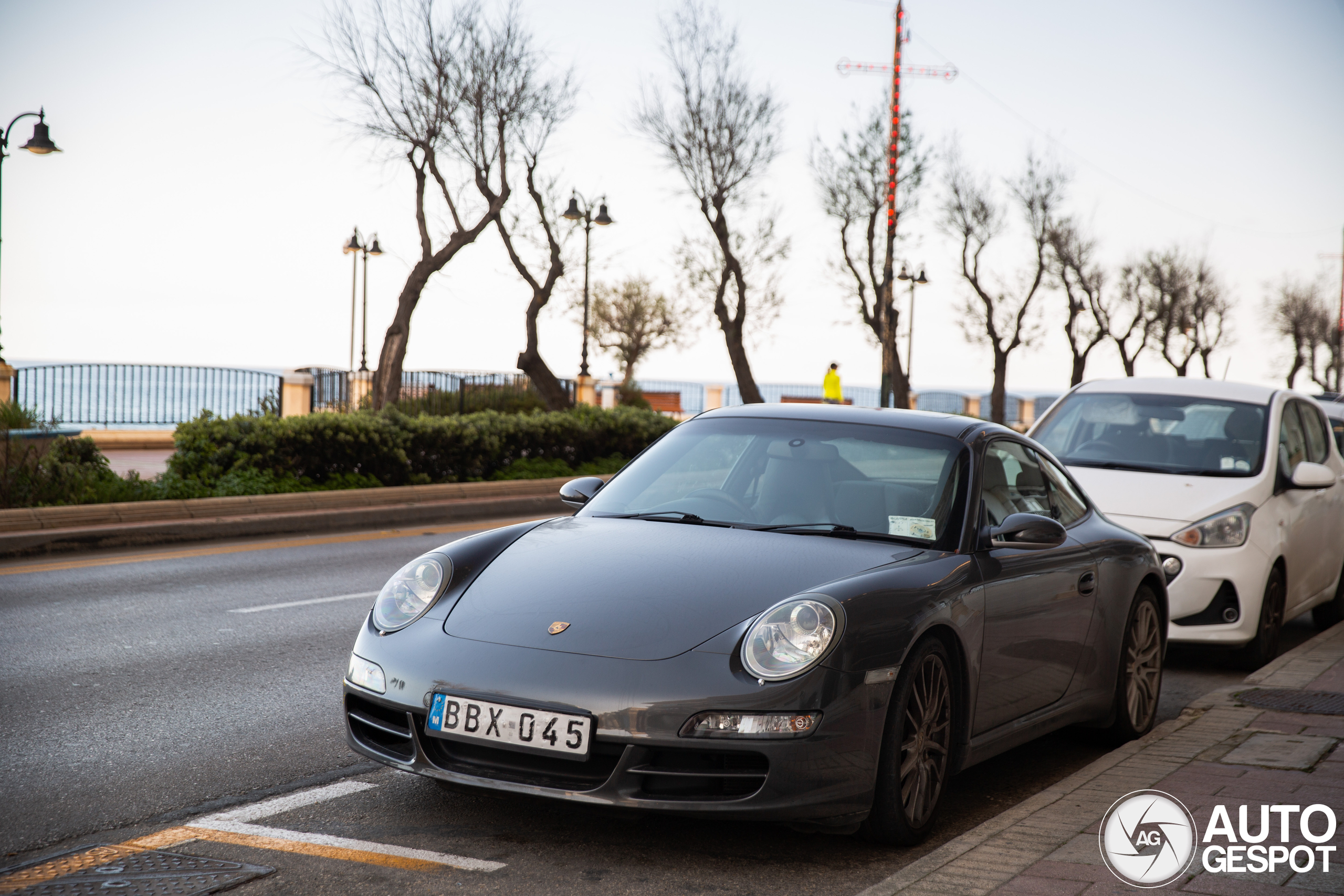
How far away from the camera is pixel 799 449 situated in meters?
5.32

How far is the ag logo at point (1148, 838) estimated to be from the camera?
3.92 m

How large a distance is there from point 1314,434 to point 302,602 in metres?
7.40

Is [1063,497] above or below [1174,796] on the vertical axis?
above

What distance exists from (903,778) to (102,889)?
95.7 inches

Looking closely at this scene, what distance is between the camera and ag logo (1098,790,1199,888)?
12.8ft

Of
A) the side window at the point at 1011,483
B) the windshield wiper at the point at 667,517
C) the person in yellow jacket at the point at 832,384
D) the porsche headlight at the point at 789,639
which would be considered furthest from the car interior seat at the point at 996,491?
the person in yellow jacket at the point at 832,384

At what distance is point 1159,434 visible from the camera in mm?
8805

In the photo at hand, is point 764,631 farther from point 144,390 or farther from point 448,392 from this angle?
point 144,390

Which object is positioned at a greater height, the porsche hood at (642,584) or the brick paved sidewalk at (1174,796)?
the porsche hood at (642,584)

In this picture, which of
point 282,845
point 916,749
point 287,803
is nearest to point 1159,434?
point 916,749

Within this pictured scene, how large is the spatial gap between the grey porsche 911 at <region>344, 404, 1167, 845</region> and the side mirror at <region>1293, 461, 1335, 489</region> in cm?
313

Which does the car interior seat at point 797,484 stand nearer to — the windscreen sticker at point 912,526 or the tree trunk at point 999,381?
the windscreen sticker at point 912,526

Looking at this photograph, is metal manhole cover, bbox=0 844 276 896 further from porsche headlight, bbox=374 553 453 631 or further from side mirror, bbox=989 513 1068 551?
side mirror, bbox=989 513 1068 551

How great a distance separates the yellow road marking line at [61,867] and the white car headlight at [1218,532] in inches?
237
